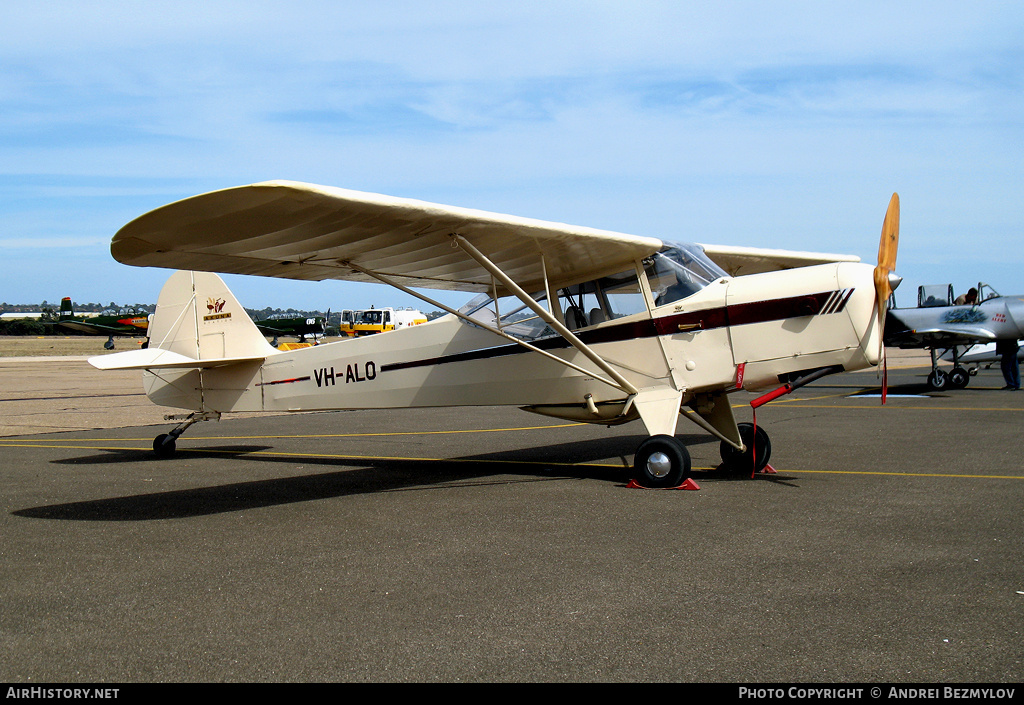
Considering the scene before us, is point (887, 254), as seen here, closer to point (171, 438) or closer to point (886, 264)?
point (886, 264)

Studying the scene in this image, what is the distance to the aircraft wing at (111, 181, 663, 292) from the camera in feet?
18.2

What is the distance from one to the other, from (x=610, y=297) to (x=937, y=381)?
14915 millimetres

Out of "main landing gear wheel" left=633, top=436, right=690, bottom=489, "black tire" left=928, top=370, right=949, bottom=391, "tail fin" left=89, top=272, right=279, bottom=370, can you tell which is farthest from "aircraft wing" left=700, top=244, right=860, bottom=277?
"black tire" left=928, top=370, right=949, bottom=391

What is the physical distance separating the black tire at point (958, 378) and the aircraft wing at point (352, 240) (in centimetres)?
1552

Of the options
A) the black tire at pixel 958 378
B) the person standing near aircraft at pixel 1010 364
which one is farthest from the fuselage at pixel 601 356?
the person standing near aircraft at pixel 1010 364

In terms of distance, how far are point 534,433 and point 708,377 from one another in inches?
215

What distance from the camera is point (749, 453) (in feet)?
27.1

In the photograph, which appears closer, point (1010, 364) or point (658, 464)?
point (658, 464)

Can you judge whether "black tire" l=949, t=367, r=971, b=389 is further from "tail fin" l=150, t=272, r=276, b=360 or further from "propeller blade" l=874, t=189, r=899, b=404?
"tail fin" l=150, t=272, r=276, b=360

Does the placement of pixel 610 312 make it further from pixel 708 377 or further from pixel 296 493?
pixel 296 493

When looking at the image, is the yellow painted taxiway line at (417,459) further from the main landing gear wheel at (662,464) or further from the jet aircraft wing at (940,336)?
the jet aircraft wing at (940,336)

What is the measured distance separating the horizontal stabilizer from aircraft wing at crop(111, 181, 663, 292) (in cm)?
Answer: 267

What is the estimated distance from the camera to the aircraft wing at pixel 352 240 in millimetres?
5559

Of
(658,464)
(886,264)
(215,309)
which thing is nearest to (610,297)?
(658,464)
